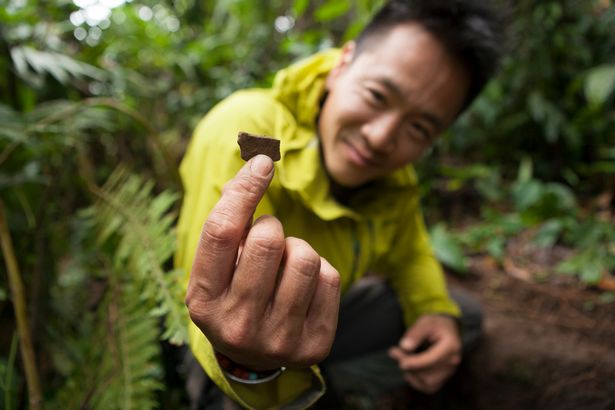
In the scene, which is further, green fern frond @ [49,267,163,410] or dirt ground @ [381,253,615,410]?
dirt ground @ [381,253,615,410]

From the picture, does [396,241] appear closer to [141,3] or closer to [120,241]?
[120,241]

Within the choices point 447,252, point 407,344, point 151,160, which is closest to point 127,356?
point 407,344

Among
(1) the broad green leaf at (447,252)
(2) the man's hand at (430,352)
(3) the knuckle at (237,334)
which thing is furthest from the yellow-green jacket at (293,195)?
(1) the broad green leaf at (447,252)

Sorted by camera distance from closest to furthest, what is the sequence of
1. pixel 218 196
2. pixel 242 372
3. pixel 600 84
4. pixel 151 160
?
pixel 242 372
pixel 218 196
pixel 151 160
pixel 600 84

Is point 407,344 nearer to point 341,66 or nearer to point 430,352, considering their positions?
point 430,352

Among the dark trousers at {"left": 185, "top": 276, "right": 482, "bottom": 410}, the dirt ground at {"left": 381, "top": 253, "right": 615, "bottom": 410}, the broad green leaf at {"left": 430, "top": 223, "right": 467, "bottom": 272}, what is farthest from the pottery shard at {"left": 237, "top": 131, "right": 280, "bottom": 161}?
the broad green leaf at {"left": 430, "top": 223, "right": 467, "bottom": 272}

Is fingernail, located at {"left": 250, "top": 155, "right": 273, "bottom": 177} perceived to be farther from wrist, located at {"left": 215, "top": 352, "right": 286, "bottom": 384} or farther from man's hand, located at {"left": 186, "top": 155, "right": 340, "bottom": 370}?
wrist, located at {"left": 215, "top": 352, "right": 286, "bottom": 384}
